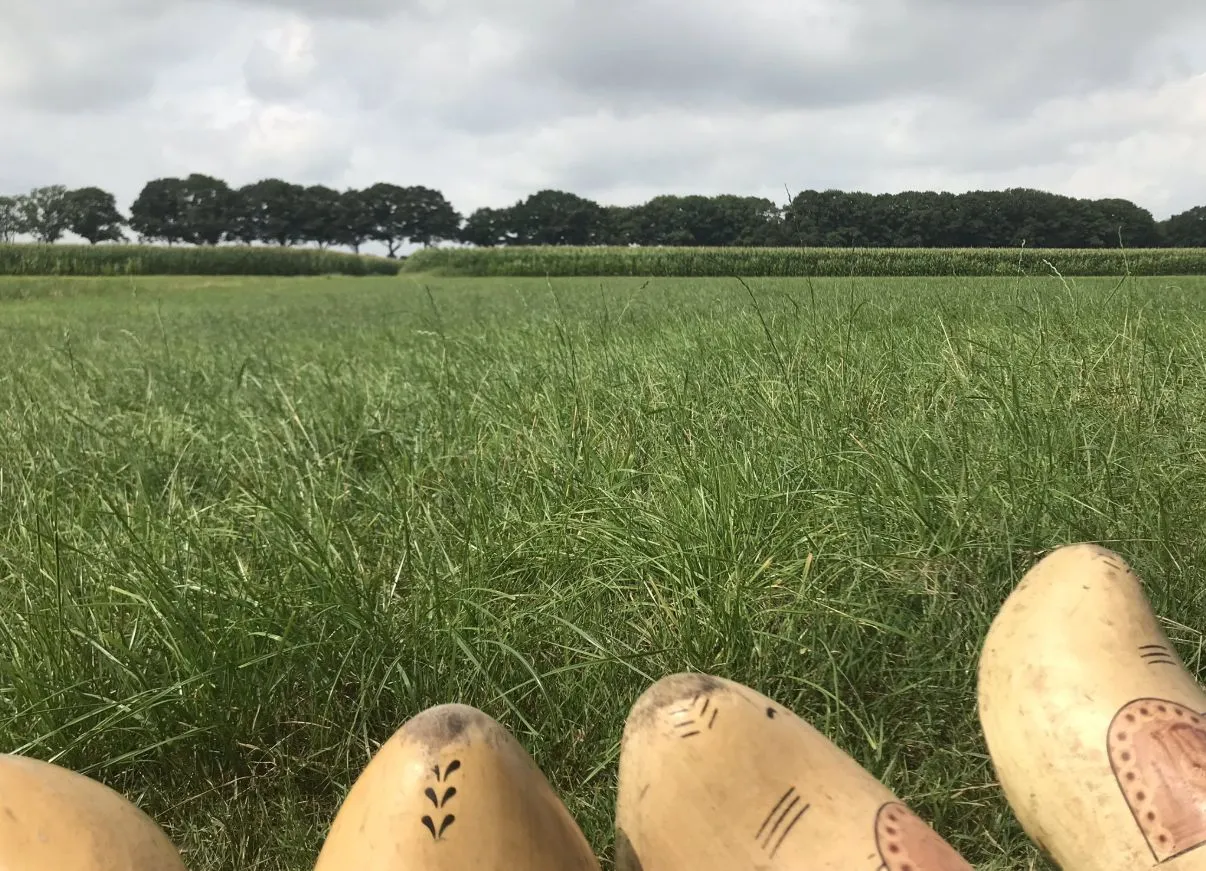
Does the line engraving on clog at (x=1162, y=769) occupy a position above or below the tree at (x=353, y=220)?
below

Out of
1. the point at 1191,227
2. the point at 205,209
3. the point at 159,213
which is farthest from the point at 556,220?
the point at 1191,227

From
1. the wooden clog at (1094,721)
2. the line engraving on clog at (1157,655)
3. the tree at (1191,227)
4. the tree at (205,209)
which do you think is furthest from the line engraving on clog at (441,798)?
the tree at (205,209)

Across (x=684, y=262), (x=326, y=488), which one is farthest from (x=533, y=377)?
(x=684, y=262)

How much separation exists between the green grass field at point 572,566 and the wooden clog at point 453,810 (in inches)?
15.9

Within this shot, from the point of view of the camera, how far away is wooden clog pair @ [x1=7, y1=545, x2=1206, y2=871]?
0.87 meters

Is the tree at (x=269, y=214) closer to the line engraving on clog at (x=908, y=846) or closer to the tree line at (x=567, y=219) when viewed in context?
the tree line at (x=567, y=219)

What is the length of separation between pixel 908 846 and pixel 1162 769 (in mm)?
421

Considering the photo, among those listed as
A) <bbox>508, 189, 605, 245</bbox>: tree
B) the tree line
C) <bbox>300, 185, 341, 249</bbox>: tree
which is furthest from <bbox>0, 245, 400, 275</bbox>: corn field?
<bbox>300, 185, 341, 249</bbox>: tree

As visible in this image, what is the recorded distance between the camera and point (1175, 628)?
5.09 feet

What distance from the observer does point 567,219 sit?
7281cm

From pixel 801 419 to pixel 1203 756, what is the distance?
1.33m

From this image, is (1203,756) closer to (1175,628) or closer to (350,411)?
(1175,628)

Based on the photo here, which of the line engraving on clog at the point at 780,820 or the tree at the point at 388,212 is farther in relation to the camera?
the tree at the point at 388,212

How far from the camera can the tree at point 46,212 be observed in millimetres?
59938
